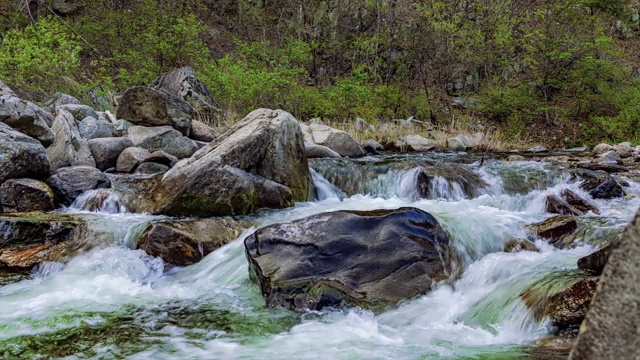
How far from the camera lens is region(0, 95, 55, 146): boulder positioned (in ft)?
27.6

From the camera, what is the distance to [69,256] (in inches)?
217

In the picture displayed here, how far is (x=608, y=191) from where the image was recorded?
8.42 metres

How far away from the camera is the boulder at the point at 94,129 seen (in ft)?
35.3

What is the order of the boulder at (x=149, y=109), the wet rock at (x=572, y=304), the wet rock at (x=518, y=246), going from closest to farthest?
the wet rock at (x=572, y=304), the wet rock at (x=518, y=246), the boulder at (x=149, y=109)

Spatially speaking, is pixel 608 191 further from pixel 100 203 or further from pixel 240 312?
pixel 100 203

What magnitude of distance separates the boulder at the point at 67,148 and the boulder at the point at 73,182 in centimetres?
108

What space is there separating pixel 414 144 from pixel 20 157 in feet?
35.9

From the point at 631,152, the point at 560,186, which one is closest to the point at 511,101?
the point at 631,152

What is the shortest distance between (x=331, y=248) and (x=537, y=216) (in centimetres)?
394

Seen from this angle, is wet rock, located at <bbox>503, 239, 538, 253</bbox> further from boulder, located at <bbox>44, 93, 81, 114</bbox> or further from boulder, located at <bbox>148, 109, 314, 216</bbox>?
boulder, located at <bbox>44, 93, 81, 114</bbox>

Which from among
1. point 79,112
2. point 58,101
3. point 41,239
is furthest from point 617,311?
point 58,101

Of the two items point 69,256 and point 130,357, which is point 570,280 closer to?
point 130,357

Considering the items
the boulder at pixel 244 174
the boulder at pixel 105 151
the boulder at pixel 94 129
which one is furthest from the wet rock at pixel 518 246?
the boulder at pixel 94 129

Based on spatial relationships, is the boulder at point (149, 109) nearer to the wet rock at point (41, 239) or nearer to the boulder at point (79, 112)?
the boulder at point (79, 112)
